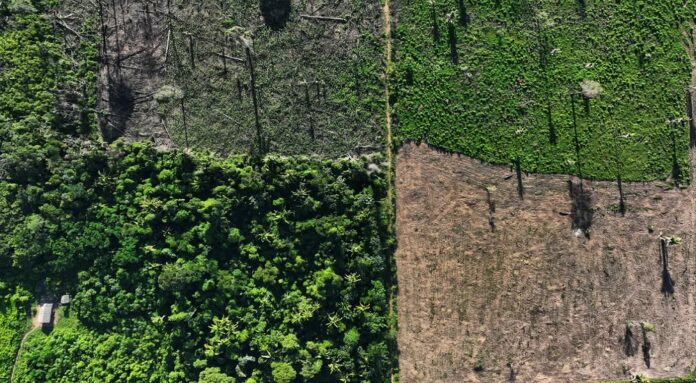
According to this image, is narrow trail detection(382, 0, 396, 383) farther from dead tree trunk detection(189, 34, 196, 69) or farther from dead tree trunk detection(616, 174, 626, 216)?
dead tree trunk detection(616, 174, 626, 216)

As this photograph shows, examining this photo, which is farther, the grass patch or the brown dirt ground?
the brown dirt ground

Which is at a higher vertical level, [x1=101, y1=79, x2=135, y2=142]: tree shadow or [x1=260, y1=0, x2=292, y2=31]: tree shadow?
[x1=260, y1=0, x2=292, y2=31]: tree shadow

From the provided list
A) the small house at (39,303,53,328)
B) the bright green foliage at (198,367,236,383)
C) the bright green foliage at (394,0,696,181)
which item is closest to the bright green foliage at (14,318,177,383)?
the small house at (39,303,53,328)

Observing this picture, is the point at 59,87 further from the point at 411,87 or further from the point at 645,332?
the point at 645,332

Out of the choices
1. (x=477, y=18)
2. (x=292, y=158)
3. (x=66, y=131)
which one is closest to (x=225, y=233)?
(x=292, y=158)

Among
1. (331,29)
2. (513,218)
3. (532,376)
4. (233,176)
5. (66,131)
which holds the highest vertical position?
(331,29)

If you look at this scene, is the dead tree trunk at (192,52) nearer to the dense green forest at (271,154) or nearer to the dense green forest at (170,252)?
the dense green forest at (271,154)
